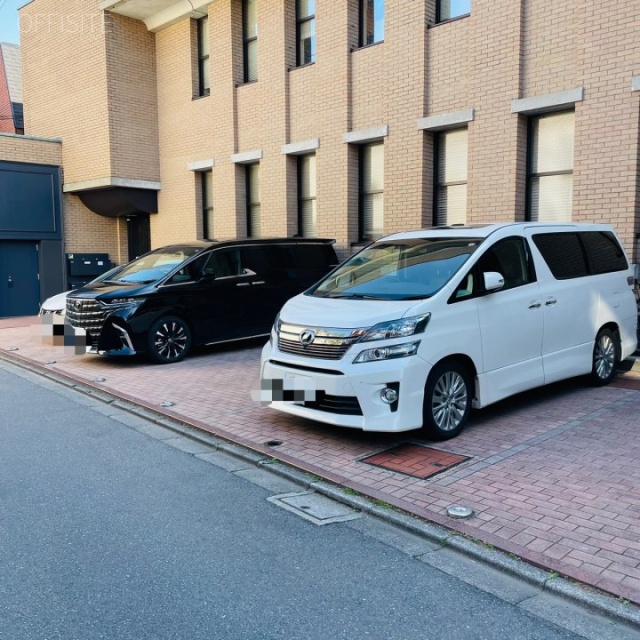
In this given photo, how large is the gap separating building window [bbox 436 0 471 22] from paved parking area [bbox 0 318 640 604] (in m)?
6.60

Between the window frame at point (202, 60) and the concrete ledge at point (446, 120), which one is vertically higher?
the window frame at point (202, 60)

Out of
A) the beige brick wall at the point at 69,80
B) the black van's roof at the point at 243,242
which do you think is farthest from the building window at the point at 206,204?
the black van's roof at the point at 243,242

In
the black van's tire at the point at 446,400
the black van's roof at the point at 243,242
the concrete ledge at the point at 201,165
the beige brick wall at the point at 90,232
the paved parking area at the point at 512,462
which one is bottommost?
the paved parking area at the point at 512,462

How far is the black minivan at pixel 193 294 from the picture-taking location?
32.2 ft

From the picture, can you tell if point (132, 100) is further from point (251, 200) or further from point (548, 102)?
point (548, 102)

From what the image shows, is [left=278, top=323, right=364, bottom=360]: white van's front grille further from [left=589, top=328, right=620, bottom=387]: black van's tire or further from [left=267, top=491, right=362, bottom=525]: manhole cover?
[left=589, top=328, right=620, bottom=387]: black van's tire

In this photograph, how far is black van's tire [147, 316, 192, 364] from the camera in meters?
9.98

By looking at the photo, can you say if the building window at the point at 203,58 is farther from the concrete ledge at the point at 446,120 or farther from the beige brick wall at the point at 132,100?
the concrete ledge at the point at 446,120

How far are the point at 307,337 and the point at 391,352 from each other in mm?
835

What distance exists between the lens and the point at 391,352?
18.4ft

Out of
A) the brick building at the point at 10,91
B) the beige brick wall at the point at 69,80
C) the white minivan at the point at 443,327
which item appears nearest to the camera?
the white minivan at the point at 443,327

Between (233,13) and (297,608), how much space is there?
1430cm

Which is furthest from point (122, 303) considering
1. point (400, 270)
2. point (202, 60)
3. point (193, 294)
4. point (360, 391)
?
point (202, 60)

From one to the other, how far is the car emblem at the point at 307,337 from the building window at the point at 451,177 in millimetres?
5969
